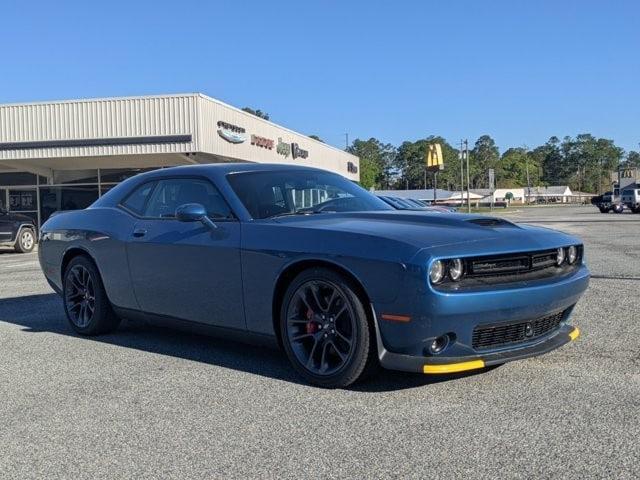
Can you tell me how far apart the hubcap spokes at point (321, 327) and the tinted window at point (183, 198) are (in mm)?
989

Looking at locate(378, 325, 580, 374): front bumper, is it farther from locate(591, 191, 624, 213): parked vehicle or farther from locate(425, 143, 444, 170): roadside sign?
locate(591, 191, 624, 213): parked vehicle

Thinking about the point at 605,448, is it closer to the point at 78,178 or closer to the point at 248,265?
the point at 248,265

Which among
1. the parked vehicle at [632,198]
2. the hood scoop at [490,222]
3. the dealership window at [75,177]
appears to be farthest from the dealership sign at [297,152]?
the parked vehicle at [632,198]

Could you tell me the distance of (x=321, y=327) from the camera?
14.4ft

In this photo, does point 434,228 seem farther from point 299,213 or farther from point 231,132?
point 231,132

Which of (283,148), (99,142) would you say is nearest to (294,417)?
(99,142)

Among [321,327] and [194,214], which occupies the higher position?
[194,214]

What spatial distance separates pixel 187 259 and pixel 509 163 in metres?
175

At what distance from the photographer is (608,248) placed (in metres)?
15.1

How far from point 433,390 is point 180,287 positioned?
2075 millimetres

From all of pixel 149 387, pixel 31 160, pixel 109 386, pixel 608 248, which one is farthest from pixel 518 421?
pixel 31 160

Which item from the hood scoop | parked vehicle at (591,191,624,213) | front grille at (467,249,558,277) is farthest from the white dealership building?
parked vehicle at (591,191,624,213)

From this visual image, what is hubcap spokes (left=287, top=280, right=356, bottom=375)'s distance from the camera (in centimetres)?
426

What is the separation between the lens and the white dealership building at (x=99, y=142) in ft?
74.7
